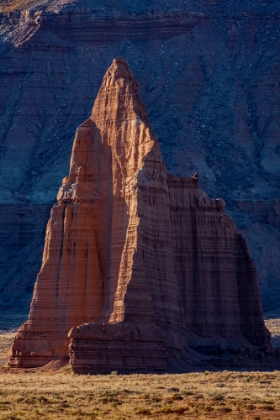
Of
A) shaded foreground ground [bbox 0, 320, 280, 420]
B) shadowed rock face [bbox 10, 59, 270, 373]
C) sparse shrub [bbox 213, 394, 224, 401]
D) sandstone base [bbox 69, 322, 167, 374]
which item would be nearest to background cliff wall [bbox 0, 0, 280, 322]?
shadowed rock face [bbox 10, 59, 270, 373]

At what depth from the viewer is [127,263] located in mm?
82062

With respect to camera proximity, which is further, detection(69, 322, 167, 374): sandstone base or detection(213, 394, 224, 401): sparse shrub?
detection(69, 322, 167, 374): sandstone base

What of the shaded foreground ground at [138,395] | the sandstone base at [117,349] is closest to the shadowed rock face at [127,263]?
the sandstone base at [117,349]

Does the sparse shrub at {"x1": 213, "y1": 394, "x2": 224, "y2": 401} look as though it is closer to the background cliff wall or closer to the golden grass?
the golden grass

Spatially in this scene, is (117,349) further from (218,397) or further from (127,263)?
(218,397)

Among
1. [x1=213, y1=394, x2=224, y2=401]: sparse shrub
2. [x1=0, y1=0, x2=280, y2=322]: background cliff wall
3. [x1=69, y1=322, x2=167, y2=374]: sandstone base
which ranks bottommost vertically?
[x1=213, y1=394, x2=224, y2=401]: sparse shrub

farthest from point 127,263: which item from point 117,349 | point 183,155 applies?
point 183,155

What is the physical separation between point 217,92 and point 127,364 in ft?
385

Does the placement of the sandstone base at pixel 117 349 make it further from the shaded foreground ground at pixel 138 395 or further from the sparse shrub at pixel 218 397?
the sparse shrub at pixel 218 397

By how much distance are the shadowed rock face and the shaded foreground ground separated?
156 centimetres

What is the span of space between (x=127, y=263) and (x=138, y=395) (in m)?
11.4

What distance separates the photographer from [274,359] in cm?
8981

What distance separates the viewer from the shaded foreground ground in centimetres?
6588

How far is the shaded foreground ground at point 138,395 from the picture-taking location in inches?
2594
